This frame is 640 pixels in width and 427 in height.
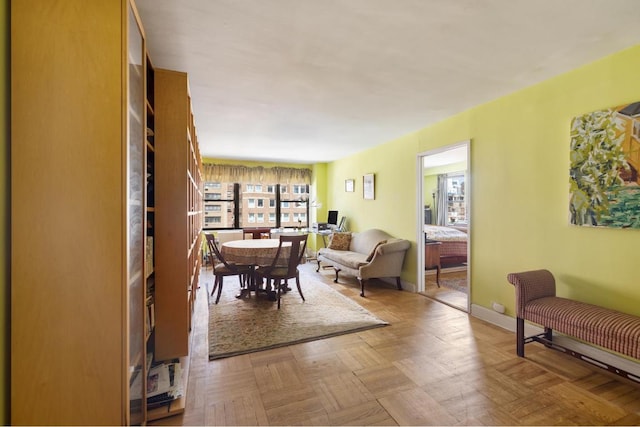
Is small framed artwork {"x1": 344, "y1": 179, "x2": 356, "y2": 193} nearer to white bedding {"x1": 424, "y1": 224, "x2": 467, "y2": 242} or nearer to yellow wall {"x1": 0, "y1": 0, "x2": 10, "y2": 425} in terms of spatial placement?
white bedding {"x1": 424, "y1": 224, "x2": 467, "y2": 242}

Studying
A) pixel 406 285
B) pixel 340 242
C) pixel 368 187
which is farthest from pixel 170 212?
pixel 368 187

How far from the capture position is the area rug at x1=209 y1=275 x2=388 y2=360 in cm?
271

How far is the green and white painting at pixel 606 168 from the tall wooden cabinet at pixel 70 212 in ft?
10.4

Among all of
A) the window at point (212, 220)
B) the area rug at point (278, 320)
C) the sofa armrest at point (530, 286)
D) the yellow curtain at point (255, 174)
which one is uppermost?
the yellow curtain at point (255, 174)

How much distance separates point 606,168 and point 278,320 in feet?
10.5

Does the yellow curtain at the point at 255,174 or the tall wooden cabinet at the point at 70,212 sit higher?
the yellow curtain at the point at 255,174

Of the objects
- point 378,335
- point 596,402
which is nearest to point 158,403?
point 378,335

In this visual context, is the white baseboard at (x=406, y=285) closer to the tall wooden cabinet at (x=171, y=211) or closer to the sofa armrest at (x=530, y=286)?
the sofa armrest at (x=530, y=286)

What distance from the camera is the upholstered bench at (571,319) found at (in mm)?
1865

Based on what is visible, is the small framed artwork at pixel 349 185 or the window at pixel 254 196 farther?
the window at pixel 254 196

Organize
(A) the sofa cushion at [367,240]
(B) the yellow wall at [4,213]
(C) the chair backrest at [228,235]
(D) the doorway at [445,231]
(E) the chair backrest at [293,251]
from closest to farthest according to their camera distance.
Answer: (B) the yellow wall at [4,213], (E) the chair backrest at [293,251], (D) the doorway at [445,231], (A) the sofa cushion at [367,240], (C) the chair backrest at [228,235]

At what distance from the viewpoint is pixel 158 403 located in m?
1.76

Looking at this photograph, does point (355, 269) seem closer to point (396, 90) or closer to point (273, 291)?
point (273, 291)

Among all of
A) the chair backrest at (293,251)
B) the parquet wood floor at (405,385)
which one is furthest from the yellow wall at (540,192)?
the chair backrest at (293,251)
